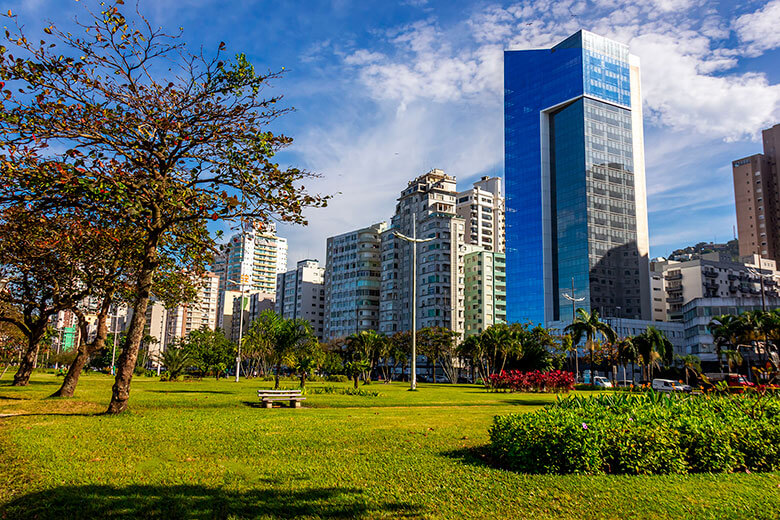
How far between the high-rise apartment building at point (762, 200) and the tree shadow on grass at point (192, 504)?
584 ft

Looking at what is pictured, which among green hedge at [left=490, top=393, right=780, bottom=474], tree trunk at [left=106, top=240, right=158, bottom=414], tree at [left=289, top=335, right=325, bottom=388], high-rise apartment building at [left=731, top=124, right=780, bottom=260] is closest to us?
green hedge at [left=490, top=393, right=780, bottom=474]

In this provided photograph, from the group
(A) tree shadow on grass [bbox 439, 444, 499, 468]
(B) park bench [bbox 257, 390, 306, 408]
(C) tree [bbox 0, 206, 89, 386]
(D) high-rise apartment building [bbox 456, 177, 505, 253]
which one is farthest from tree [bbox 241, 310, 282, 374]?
(D) high-rise apartment building [bbox 456, 177, 505, 253]

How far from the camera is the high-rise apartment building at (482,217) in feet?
484

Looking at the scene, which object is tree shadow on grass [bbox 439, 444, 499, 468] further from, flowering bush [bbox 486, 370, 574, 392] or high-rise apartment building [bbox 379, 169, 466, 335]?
high-rise apartment building [bbox 379, 169, 466, 335]

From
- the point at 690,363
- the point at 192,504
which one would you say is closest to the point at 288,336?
the point at 192,504

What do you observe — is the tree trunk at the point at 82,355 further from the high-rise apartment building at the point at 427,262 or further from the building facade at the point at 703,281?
the building facade at the point at 703,281

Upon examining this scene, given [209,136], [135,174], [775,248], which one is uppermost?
[775,248]

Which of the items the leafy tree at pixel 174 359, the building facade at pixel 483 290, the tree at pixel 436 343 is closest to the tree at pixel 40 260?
the leafy tree at pixel 174 359

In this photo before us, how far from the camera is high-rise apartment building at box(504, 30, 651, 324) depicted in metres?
126

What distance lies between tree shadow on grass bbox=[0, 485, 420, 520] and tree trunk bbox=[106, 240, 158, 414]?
9476 millimetres

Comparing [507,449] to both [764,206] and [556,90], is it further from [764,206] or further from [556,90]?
[764,206]

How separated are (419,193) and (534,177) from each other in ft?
91.4

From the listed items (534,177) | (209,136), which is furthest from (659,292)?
(209,136)

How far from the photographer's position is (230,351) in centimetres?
7406
